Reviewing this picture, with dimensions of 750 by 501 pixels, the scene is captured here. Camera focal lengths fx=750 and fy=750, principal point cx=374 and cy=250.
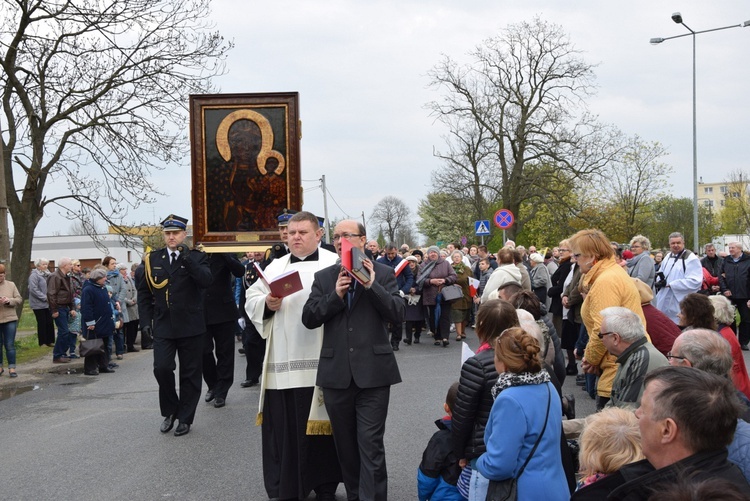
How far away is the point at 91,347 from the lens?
12.1 metres

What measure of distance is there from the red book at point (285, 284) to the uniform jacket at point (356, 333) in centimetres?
20

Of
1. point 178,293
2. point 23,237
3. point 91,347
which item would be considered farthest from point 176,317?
point 23,237

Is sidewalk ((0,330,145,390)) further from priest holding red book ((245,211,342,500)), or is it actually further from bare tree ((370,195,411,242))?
bare tree ((370,195,411,242))

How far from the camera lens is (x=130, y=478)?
20.1 feet

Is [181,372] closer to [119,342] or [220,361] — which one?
[220,361]

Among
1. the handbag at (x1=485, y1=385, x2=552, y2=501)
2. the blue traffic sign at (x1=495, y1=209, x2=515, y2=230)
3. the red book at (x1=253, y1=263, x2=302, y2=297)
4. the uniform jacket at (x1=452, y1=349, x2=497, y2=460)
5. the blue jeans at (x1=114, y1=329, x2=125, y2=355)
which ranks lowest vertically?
the blue jeans at (x1=114, y1=329, x2=125, y2=355)

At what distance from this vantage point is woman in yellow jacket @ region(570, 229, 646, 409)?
19.5 feet

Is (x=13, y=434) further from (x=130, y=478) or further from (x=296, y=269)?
(x=296, y=269)

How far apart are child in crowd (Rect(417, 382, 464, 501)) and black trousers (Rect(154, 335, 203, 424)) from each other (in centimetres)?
363

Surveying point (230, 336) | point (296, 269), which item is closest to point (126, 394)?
point (230, 336)

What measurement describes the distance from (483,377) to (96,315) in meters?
9.98

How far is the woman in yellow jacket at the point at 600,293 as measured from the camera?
234 inches

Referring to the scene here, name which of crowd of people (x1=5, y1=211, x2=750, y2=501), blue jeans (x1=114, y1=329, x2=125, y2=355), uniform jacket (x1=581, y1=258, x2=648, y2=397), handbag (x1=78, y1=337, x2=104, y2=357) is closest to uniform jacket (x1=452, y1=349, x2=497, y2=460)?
crowd of people (x1=5, y1=211, x2=750, y2=501)

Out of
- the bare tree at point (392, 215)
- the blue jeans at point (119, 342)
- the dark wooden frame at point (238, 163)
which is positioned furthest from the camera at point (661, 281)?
the bare tree at point (392, 215)
